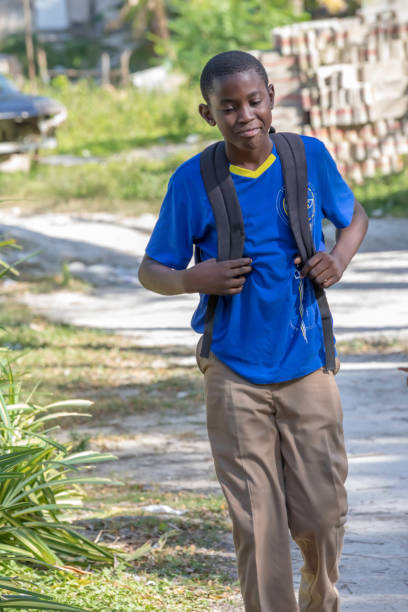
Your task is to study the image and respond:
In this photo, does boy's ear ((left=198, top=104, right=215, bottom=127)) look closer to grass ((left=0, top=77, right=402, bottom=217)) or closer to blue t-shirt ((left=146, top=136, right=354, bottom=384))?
blue t-shirt ((left=146, top=136, right=354, bottom=384))

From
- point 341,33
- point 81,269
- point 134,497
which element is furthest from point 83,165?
point 134,497

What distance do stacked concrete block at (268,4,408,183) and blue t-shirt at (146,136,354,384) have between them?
35.9 ft

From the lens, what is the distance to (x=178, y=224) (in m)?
2.68

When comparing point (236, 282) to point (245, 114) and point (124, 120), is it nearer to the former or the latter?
point (245, 114)

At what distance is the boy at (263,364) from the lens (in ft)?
8.52

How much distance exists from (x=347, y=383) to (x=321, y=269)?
377 cm

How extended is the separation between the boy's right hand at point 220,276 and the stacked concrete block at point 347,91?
36.4ft

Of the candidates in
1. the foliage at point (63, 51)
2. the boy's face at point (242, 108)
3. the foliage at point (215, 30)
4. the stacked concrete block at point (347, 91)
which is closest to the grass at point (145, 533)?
the boy's face at point (242, 108)

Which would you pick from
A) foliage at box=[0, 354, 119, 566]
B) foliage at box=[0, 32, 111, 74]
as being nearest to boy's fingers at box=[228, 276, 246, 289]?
foliage at box=[0, 354, 119, 566]

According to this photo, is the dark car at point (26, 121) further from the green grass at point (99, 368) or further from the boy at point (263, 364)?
the boy at point (263, 364)

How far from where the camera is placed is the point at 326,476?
265cm

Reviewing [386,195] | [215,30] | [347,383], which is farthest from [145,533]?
[215,30]

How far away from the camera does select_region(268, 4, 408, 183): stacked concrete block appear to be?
45.0 feet

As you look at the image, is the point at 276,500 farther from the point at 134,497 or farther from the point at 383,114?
the point at 383,114
